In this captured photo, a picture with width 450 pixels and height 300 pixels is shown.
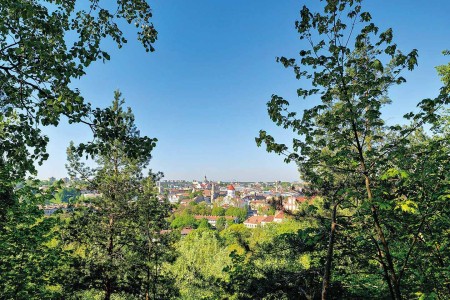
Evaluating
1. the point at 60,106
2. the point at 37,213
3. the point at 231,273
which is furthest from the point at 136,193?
the point at 60,106

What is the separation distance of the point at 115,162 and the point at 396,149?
43.4 feet

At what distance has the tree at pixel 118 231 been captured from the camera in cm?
1229

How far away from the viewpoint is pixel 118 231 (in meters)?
13.5

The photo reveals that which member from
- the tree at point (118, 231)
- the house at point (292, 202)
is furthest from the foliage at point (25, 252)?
the house at point (292, 202)

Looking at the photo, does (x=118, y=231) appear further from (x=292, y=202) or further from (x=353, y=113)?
(x=353, y=113)

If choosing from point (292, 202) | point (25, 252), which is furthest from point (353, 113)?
point (25, 252)

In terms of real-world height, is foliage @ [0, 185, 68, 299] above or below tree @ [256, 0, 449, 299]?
below

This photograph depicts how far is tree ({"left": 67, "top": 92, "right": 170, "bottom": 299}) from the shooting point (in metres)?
12.3

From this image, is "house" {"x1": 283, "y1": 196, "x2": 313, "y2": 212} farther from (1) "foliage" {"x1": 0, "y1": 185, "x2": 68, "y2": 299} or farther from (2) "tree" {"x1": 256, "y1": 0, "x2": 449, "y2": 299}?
(1) "foliage" {"x1": 0, "y1": 185, "x2": 68, "y2": 299}

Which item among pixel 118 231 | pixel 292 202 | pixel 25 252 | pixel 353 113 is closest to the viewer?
pixel 353 113

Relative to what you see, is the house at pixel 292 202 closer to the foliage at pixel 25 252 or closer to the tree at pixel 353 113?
the tree at pixel 353 113

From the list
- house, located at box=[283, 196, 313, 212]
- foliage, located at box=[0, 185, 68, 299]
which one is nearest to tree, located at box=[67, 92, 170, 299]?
foliage, located at box=[0, 185, 68, 299]

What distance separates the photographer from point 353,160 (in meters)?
4.36

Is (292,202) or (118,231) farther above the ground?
(292,202)
